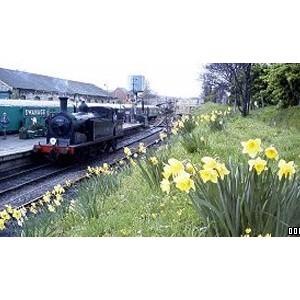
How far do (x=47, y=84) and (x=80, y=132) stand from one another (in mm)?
573

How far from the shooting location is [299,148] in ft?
6.49

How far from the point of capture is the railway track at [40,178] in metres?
2.23

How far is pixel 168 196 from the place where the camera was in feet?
6.40

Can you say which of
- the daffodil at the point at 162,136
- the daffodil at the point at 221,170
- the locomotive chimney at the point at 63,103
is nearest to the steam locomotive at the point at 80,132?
the locomotive chimney at the point at 63,103

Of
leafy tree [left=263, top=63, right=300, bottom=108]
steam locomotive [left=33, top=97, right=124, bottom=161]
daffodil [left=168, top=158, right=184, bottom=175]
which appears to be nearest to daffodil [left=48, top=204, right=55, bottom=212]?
steam locomotive [left=33, top=97, right=124, bottom=161]

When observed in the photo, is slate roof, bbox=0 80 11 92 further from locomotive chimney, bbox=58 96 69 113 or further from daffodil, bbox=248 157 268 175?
daffodil, bbox=248 157 268 175

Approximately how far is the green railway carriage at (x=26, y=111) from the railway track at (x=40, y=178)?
29 centimetres

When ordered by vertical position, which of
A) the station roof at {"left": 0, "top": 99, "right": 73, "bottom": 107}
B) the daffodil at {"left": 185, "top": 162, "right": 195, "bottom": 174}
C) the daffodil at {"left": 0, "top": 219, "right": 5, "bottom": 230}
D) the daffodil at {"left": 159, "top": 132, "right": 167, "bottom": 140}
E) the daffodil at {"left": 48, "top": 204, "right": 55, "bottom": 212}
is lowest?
the daffodil at {"left": 0, "top": 219, "right": 5, "bottom": 230}

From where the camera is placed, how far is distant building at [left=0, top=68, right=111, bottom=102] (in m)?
2.14

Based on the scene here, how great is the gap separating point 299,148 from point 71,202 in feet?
3.90

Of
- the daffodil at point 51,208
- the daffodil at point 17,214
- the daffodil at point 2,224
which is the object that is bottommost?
the daffodil at point 2,224

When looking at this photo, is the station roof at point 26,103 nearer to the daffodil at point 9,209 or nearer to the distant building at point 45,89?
the distant building at point 45,89

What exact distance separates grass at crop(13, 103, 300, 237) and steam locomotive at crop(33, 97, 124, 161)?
309mm
